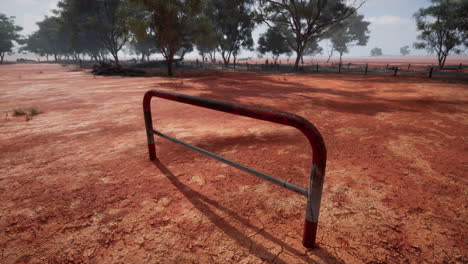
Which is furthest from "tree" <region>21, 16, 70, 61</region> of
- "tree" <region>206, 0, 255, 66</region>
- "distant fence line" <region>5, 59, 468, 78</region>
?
"tree" <region>206, 0, 255, 66</region>

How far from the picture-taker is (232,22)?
1293 inches

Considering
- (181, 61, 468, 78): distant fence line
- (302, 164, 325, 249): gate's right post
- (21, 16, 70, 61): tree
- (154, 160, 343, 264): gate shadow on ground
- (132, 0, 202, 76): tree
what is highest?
(21, 16, 70, 61): tree

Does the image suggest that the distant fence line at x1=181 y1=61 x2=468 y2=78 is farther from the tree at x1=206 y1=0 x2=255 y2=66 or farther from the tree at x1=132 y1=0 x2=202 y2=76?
Answer: the tree at x1=132 y1=0 x2=202 y2=76

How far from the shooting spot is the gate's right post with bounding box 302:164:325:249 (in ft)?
4.96

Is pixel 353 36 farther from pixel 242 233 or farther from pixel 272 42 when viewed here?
pixel 242 233

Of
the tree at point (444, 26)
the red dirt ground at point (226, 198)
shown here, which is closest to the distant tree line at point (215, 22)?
the tree at point (444, 26)

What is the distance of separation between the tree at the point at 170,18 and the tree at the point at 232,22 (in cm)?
1184

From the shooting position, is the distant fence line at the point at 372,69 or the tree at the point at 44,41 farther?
the tree at the point at 44,41

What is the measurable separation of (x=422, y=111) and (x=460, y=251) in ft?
21.5

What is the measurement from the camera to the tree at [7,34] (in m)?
59.6

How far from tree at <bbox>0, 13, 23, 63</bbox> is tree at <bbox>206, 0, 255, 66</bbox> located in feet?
208

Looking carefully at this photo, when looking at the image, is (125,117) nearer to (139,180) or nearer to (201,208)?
(139,180)

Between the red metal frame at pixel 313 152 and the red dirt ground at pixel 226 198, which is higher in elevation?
the red metal frame at pixel 313 152

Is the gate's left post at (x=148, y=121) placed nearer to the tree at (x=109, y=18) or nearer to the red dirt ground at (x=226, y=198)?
the red dirt ground at (x=226, y=198)
